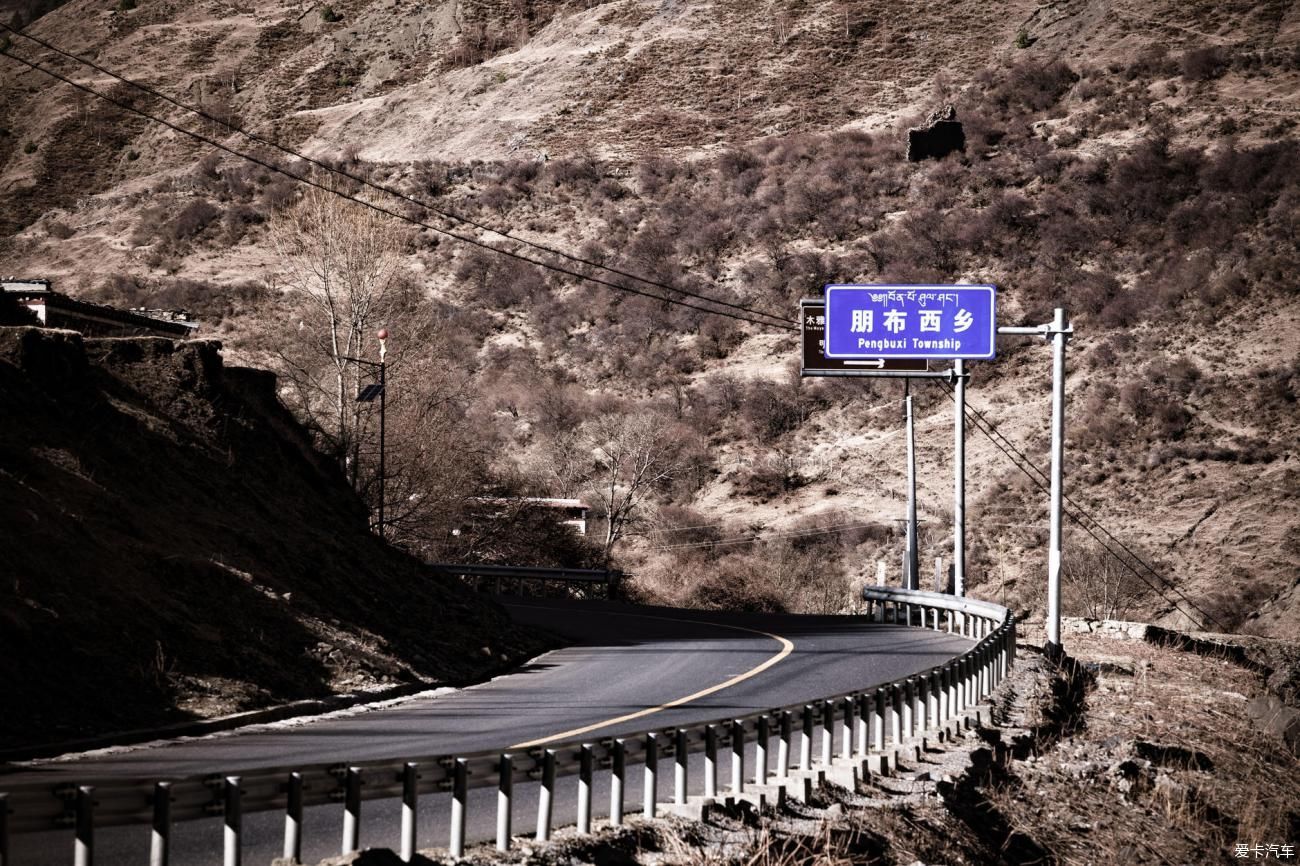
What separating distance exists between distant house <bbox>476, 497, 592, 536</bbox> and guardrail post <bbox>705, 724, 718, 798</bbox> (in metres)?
39.5

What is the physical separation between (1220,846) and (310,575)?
1328cm

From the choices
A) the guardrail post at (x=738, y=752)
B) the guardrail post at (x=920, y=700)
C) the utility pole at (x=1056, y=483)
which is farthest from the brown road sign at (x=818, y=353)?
the guardrail post at (x=738, y=752)

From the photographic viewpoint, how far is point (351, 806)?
714 cm

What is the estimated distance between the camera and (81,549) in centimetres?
1648

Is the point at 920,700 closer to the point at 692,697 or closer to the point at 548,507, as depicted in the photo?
the point at 692,697

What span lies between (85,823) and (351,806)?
1.43 metres

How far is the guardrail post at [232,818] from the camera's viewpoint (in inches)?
260

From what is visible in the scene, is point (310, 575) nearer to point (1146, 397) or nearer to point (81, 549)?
point (81, 549)

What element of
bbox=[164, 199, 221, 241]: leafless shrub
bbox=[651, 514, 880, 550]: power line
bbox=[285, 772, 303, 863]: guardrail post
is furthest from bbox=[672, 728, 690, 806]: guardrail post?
bbox=[164, 199, 221, 241]: leafless shrub

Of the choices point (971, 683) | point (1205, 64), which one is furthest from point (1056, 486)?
point (1205, 64)

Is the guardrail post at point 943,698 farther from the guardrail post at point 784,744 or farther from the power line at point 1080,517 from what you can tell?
the power line at point 1080,517

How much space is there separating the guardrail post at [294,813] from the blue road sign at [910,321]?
89.5ft

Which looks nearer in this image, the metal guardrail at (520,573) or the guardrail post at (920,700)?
the guardrail post at (920,700)

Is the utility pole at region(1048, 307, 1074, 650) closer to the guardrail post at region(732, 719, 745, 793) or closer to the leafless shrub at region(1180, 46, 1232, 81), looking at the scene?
the guardrail post at region(732, 719, 745, 793)
